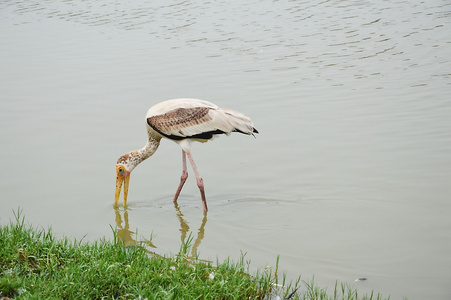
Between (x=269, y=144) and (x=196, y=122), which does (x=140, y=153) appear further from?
(x=269, y=144)

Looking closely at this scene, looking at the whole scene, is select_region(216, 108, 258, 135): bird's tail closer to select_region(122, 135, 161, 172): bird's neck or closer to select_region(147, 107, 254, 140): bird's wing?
select_region(147, 107, 254, 140): bird's wing

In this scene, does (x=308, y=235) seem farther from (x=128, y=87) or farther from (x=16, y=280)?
(x=128, y=87)

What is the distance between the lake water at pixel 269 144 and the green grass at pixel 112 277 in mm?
777

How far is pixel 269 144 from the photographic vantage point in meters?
8.37

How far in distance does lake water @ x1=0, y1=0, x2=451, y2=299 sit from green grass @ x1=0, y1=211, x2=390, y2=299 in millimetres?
777

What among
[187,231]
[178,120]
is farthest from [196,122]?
[187,231]

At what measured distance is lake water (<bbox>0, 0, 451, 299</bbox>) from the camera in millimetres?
5898

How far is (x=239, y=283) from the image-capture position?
447cm

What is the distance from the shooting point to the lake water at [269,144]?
5898mm

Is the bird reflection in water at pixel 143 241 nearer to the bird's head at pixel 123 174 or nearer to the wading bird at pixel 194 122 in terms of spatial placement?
the bird's head at pixel 123 174

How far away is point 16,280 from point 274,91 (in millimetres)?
7044

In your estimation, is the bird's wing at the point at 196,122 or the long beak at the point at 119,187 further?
the long beak at the point at 119,187

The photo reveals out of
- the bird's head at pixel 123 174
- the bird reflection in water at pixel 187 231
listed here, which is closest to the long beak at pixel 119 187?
the bird's head at pixel 123 174

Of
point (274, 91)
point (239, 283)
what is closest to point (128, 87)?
point (274, 91)
